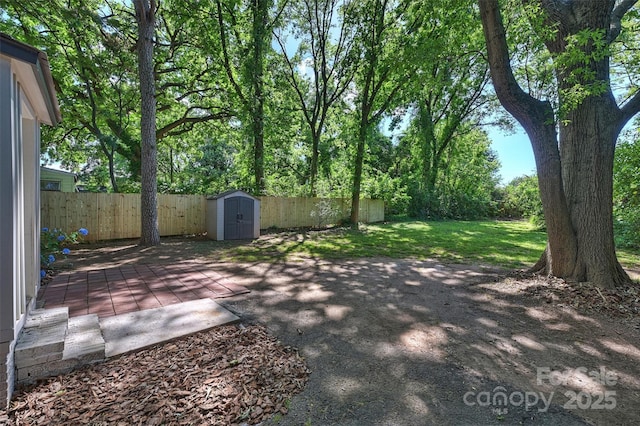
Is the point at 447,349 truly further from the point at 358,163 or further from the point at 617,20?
the point at 358,163

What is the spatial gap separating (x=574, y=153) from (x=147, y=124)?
9.69 metres

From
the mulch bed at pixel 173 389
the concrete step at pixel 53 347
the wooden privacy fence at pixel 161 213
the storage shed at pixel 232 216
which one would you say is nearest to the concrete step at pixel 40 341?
the concrete step at pixel 53 347

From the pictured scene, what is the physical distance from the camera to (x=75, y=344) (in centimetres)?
234

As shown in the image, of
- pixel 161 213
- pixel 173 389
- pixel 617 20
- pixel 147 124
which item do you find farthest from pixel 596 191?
pixel 161 213

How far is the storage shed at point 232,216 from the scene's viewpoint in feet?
31.9

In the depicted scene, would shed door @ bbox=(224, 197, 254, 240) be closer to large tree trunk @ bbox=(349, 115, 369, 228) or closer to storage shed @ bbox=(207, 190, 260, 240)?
storage shed @ bbox=(207, 190, 260, 240)

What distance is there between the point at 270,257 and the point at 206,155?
20136mm

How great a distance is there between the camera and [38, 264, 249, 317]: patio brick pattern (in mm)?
3377

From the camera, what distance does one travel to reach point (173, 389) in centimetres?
196

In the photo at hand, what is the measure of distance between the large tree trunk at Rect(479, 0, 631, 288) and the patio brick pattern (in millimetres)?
4920

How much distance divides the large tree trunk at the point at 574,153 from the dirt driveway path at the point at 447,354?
0.98 m

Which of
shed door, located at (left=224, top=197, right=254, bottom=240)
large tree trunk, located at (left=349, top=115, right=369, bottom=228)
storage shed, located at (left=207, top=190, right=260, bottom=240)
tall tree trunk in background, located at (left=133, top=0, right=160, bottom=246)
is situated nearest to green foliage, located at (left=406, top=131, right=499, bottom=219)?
large tree trunk, located at (left=349, top=115, right=369, bottom=228)

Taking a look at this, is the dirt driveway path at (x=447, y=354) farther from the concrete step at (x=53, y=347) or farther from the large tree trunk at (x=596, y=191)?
the concrete step at (x=53, y=347)

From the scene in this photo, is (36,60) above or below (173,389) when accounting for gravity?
above
